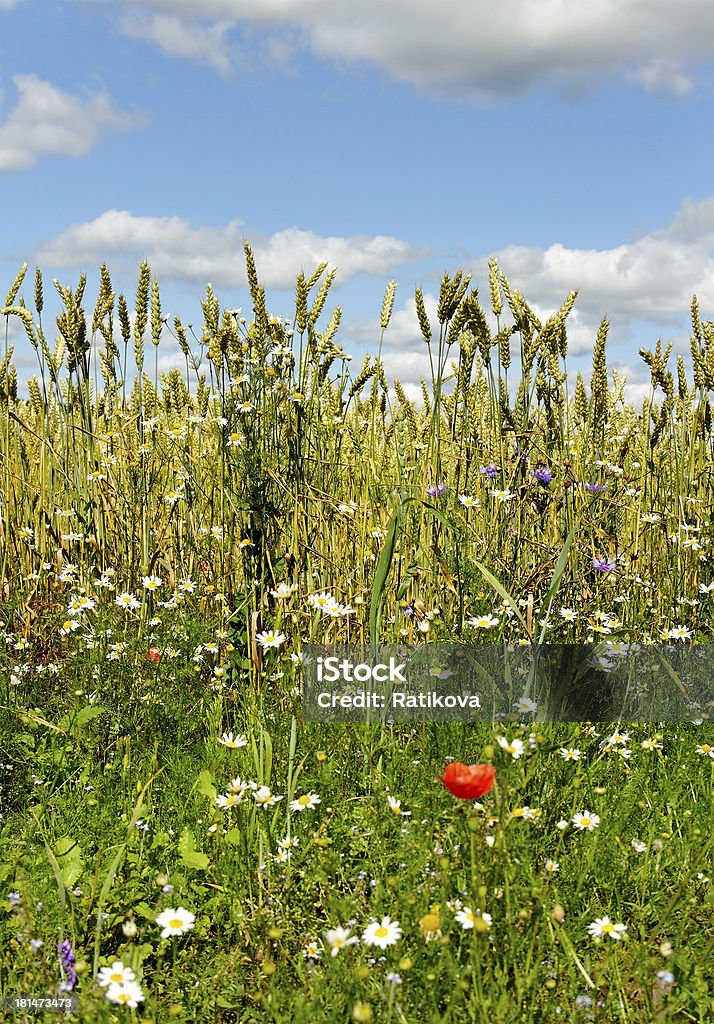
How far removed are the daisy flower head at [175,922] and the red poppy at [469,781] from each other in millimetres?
645

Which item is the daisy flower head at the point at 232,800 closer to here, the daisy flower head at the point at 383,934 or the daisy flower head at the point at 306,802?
the daisy flower head at the point at 306,802

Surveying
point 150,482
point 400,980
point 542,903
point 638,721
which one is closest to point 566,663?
point 638,721

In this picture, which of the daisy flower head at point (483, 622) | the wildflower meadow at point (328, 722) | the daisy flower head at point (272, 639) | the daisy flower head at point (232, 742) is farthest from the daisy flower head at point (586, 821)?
the daisy flower head at point (272, 639)

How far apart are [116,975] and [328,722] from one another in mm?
1003

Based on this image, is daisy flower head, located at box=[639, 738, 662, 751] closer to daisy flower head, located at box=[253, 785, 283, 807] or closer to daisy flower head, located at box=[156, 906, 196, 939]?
daisy flower head, located at box=[253, 785, 283, 807]

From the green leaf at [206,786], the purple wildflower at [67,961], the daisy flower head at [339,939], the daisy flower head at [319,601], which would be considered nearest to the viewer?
the daisy flower head at [339,939]

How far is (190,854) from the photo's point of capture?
2.03 m

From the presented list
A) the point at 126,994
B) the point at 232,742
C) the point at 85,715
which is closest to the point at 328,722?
the point at 232,742

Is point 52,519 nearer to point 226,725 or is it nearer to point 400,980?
point 226,725

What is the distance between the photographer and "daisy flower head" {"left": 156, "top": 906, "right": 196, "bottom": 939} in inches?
66.9

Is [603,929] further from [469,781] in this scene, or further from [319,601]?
[319,601]

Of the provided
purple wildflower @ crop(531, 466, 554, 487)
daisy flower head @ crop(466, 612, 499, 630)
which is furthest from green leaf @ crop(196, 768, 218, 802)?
purple wildflower @ crop(531, 466, 554, 487)

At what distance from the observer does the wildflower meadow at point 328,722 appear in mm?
1663

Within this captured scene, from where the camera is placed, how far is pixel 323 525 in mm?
3604
